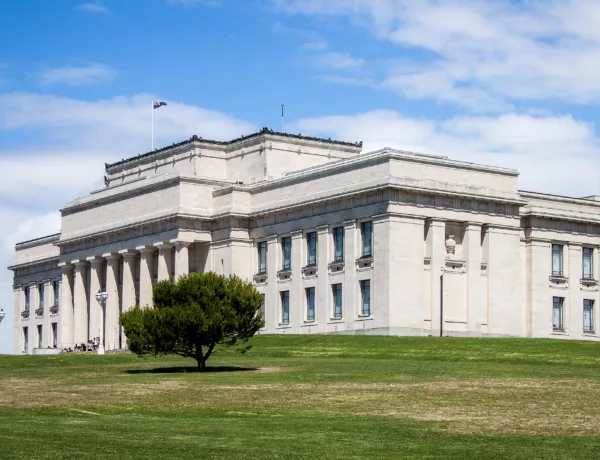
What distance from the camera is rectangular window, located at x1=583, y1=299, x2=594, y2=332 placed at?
11469cm

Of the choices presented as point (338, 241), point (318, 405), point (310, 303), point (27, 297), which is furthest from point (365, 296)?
point (27, 297)

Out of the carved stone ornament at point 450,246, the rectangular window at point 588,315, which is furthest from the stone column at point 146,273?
the rectangular window at point 588,315

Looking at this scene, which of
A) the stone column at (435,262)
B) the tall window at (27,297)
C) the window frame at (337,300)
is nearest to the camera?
the stone column at (435,262)

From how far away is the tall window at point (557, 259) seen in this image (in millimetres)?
113250

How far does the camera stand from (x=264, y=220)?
114 meters

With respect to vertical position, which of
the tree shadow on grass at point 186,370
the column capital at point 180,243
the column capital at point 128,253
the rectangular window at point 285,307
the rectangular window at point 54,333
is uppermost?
the column capital at point 180,243

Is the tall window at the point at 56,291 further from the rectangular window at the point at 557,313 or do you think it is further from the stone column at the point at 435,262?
the rectangular window at the point at 557,313

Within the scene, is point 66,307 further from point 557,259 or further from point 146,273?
point 557,259

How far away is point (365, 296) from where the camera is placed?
344 feet

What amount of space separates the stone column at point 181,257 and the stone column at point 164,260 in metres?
1.16

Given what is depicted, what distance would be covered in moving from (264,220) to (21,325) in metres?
45.4

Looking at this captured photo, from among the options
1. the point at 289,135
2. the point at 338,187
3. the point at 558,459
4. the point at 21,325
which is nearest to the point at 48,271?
the point at 21,325

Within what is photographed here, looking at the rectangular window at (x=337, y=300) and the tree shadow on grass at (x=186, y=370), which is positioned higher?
the rectangular window at (x=337, y=300)

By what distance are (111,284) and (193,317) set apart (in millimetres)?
53382
